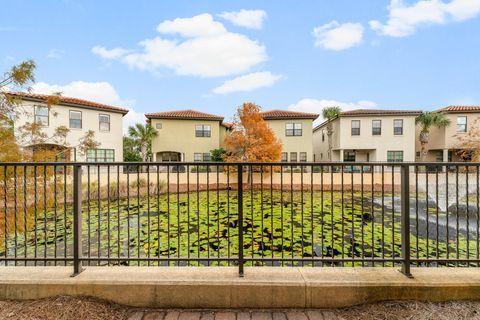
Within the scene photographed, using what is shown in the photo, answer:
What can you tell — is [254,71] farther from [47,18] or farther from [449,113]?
[47,18]

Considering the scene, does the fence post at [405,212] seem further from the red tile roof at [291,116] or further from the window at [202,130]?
the window at [202,130]

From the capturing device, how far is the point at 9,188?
4879 millimetres

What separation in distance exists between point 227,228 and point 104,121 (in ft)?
67.1

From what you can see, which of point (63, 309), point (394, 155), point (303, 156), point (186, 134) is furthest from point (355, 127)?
point (63, 309)

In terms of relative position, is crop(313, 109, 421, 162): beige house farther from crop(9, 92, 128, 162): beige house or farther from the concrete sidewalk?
the concrete sidewalk

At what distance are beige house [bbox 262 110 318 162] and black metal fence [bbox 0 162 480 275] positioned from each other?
14.0 metres

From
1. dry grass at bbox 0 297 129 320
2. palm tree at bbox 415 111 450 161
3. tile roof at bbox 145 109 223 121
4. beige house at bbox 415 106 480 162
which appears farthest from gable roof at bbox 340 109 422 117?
dry grass at bbox 0 297 129 320

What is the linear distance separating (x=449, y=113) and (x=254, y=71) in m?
35.5

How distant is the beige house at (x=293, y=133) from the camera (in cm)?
2523

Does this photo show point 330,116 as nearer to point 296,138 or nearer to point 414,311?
point 296,138

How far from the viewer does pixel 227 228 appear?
4.92m

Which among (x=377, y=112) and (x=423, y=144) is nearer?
(x=377, y=112)

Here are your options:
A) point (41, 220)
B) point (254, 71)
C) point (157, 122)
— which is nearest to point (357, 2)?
point (41, 220)

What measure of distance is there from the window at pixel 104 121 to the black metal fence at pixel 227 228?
1086cm
